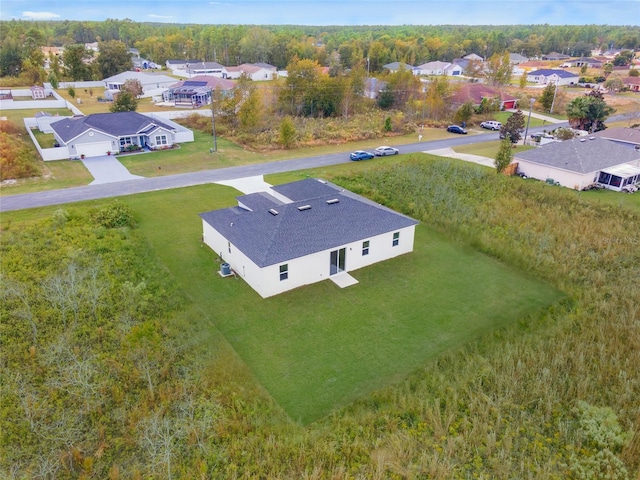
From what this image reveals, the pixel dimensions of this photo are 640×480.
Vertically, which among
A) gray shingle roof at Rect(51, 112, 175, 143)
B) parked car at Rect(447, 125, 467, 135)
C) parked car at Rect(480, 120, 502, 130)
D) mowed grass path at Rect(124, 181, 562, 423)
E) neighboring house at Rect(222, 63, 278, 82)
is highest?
neighboring house at Rect(222, 63, 278, 82)

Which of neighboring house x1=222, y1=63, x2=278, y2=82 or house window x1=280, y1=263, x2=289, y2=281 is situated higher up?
neighboring house x1=222, y1=63, x2=278, y2=82

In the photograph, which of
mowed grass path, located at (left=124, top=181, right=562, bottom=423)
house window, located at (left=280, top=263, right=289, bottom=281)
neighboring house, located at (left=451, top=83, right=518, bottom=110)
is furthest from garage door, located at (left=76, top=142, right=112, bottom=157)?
neighboring house, located at (left=451, top=83, right=518, bottom=110)

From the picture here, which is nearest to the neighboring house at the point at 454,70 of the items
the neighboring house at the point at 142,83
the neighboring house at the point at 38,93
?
the neighboring house at the point at 142,83

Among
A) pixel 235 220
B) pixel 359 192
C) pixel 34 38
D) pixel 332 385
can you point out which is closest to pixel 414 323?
pixel 332 385

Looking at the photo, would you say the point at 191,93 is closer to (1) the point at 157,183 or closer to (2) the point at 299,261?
(1) the point at 157,183

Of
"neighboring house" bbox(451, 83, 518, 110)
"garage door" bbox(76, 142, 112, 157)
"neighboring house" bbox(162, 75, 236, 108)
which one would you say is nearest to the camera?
"garage door" bbox(76, 142, 112, 157)

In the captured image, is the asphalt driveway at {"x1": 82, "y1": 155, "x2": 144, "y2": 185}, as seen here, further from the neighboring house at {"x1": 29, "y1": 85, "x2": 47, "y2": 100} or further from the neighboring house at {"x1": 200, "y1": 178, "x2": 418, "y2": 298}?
the neighboring house at {"x1": 29, "y1": 85, "x2": 47, "y2": 100}
